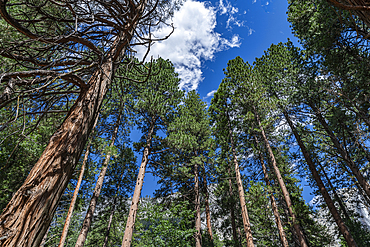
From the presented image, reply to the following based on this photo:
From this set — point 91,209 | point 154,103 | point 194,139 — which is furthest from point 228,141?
point 91,209

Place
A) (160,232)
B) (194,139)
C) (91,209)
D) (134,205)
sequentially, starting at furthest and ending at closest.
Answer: (194,139)
(134,205)
(91,209)
(160,232)

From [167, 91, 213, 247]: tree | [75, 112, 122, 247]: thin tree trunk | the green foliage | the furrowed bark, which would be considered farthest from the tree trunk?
[167, 91, 213, 247]: tree

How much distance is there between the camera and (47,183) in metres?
1.30

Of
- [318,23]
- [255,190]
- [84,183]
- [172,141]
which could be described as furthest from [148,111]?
[318,23]

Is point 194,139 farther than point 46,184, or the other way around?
point 194,139

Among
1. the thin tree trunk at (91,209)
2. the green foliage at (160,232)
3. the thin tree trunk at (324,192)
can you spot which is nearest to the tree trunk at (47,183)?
the green foliage at (160,232)

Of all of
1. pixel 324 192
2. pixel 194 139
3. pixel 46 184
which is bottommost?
pixel 46 184

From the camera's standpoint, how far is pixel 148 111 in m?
10.8

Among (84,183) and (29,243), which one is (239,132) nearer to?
(84,183)

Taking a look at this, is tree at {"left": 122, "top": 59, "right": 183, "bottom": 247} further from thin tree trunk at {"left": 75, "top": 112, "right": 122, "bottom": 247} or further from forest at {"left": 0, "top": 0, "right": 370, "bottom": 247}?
thin tree trunk at {"left": 75, "top": 112, "right": 122, "bottom": 247}

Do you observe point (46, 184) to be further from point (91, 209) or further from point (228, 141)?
point (228, 141)

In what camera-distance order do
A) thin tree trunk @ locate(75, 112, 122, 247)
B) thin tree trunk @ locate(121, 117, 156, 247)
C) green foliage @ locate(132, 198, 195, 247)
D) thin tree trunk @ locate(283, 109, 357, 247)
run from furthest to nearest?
thin tree trunk @ locate(283, 109, 357, 247) < thin tree trunk @ locate(121, 117, 156, 247) < thin tree trunk @ locate(75, 112, 122, 247) < green foliage @ locate(132, 198, 195, 247)

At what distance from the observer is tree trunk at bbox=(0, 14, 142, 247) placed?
1079 millimetres

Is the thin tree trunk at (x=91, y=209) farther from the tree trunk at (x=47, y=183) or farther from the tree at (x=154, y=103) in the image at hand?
the tree trunk at (x=47, y=183)
